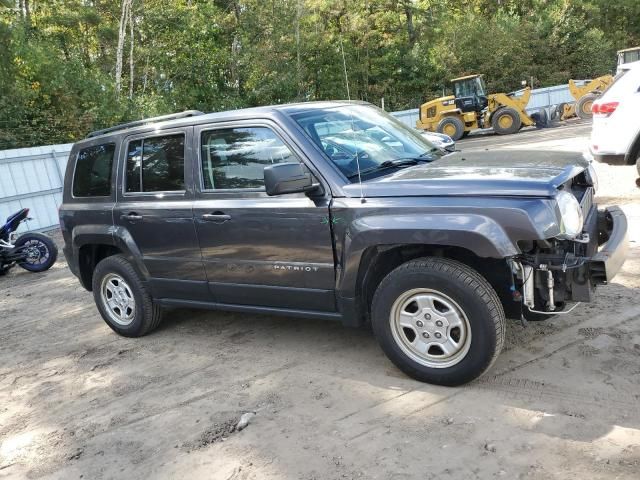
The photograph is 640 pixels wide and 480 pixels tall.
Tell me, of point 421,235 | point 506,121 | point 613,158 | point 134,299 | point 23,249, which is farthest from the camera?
point 506,121

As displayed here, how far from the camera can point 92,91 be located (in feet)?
66.2

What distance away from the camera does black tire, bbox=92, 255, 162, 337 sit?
17.1ft

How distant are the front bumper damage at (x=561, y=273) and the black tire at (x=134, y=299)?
3.23m

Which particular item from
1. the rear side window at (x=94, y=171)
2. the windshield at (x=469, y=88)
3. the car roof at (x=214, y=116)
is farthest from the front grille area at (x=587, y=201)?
the windshield at (x=469, y=88)

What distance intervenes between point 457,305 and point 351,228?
2.68 feet

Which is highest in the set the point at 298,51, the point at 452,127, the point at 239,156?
the point at 298,51

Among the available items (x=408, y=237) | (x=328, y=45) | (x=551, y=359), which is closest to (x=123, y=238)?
(x=408, y=237)

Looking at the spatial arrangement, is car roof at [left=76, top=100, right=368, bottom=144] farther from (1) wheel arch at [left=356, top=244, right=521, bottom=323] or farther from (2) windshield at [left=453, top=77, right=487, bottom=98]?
(2) windshield at [left=453, top=77, right=487, bottom=98]

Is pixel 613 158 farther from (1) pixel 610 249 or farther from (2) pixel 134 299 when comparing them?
(2) pixel 134 299

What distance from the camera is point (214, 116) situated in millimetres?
4539

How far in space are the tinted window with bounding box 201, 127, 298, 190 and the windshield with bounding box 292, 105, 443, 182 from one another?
0.26 metres

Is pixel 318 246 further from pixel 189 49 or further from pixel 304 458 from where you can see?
pixel 189 49

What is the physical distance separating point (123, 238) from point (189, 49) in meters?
22.5

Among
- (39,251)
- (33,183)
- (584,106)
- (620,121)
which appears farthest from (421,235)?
(584,106)
